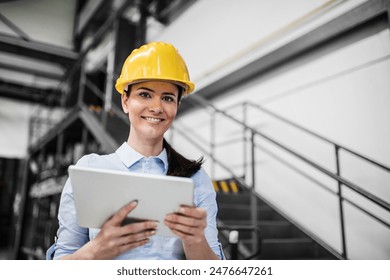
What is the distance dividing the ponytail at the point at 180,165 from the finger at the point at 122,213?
0.29 m

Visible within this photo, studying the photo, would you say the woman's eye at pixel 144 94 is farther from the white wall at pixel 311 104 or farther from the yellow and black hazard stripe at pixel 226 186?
the yellow and black hazard stripe at pixel 226 186

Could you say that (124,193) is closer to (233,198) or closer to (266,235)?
(266,235)

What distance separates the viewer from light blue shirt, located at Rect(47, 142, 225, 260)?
0.90 metres

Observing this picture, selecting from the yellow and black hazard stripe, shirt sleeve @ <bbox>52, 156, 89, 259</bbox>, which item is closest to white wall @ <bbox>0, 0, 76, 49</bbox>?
shirt sleeve @ <bbox>52, 156, 89, 259</bbox>

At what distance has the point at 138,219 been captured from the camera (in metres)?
0.79

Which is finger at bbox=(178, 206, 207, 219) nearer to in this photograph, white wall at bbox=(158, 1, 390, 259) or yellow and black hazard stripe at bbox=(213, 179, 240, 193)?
white wall at bbox=(158, 1, 390, 259)

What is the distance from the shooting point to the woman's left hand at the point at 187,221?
0.76m

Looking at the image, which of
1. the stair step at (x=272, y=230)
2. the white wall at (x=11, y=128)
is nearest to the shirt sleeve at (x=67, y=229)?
the white wall at (x=11, y=128)

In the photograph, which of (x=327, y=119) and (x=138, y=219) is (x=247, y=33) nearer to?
(x=327, y=119)

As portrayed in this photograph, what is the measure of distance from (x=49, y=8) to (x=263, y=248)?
2.21 meters

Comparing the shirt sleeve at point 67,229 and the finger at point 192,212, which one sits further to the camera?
the shirt sleeve at point 67,229

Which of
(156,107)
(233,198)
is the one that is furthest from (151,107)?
(233,198)

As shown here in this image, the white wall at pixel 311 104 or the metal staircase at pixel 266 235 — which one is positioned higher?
the white wall at pixel 311 104
